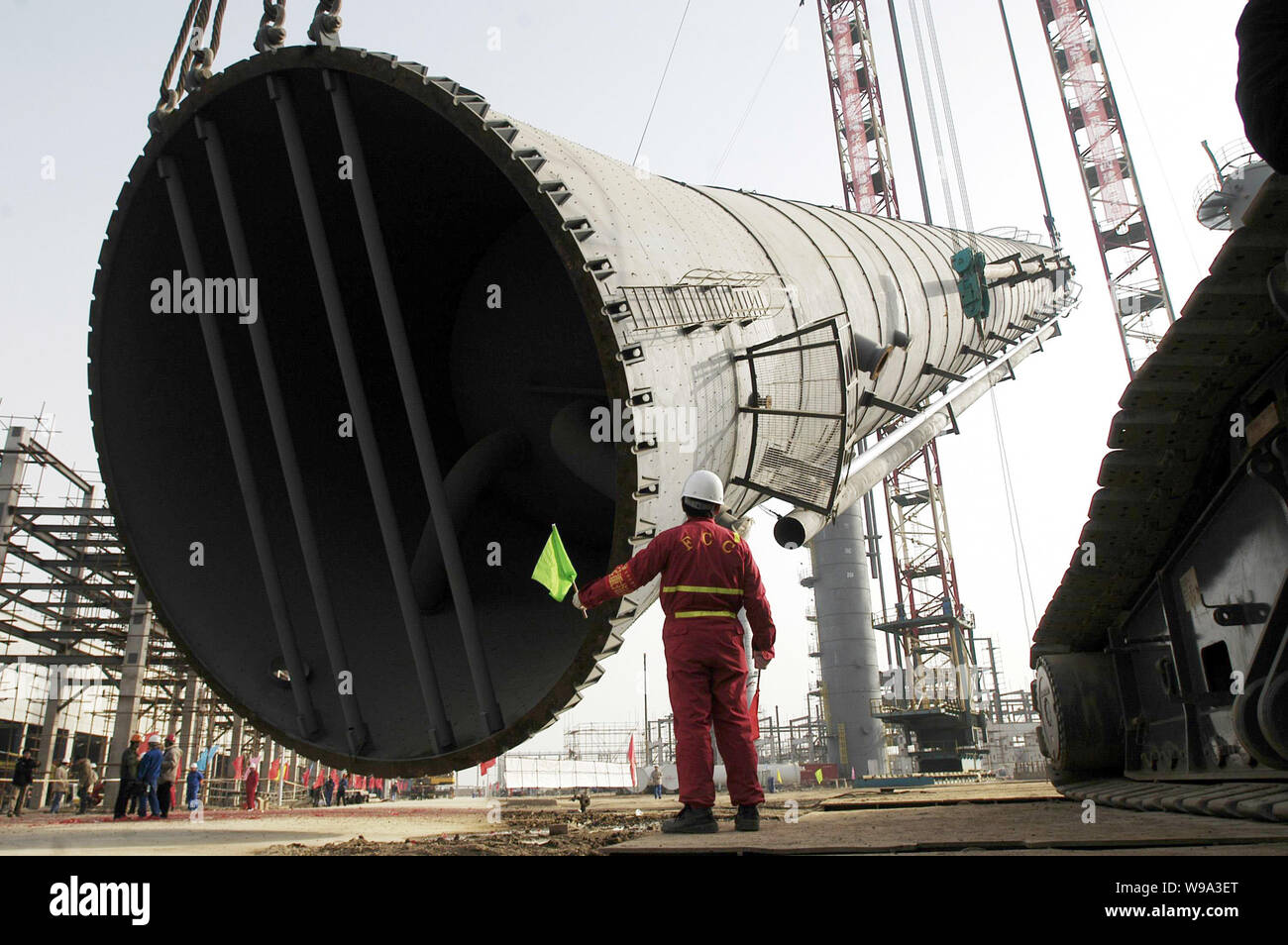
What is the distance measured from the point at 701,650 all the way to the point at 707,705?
0.20 meters

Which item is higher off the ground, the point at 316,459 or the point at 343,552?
the point at 316,459

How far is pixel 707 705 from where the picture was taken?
339cm

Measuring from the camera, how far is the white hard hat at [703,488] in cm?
366

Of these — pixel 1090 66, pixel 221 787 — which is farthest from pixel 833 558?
pixel 1090 66

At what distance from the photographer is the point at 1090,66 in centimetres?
3766

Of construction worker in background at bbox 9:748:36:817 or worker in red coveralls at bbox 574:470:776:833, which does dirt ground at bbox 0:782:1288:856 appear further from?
construction worker in background at bbox 9:748:36:817

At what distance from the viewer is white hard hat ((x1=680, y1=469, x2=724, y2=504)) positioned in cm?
366

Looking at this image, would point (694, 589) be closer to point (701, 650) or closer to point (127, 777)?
point (701, 650)

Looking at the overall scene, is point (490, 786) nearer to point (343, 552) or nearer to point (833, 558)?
point (833, 558)

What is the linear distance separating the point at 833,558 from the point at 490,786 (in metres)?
14.0
